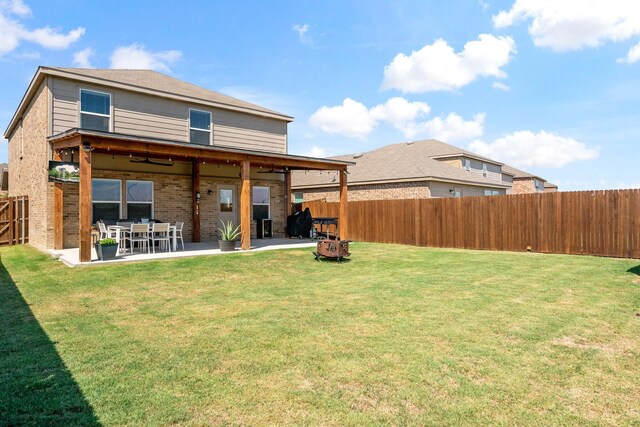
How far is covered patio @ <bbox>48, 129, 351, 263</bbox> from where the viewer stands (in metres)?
9.51

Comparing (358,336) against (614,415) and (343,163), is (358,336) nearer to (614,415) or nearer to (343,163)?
(614,415)

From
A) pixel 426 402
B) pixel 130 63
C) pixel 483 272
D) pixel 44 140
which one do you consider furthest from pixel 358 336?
pixel 130 63

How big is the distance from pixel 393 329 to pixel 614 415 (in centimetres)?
230

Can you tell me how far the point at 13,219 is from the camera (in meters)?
15.1

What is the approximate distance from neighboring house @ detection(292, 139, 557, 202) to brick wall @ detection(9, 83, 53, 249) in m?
14.4

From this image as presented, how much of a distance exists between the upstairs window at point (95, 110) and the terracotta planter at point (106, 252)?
5089 millimetres

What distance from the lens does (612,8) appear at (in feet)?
34.8

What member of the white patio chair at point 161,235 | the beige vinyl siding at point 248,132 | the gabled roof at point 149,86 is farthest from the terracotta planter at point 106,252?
the beige vinyl siding at point 248,132

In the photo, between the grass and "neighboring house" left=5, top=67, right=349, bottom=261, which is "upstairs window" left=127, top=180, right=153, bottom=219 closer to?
"neighboring house" left=5, top=67, right=349, bottom=261

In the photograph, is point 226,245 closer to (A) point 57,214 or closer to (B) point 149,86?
(A) point 57,214

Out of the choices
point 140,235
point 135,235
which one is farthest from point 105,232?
point 135,235

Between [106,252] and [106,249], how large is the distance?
0.28ft

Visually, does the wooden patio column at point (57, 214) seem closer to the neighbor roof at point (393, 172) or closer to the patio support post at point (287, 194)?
the patio support post at point (287, 194)

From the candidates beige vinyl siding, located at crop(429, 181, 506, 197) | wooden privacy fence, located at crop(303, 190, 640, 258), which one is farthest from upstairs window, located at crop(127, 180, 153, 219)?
beige vinyl siding, located at crop(429, 181, 506, 197)
